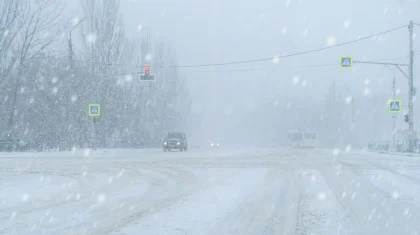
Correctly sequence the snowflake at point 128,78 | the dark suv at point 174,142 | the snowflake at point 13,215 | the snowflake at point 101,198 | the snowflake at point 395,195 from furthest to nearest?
the snowflake at point 128,78
the dark suv at point 174,142
the snowflake at point 395,195
the snowflake at point 101,198
the snowflake at point 13,215

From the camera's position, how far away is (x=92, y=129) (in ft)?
134

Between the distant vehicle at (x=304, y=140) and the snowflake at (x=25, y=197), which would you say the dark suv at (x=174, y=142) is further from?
the snowflake at (x=25, y=197)

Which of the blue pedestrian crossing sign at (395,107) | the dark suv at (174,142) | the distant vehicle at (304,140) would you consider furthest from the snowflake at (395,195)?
the distant vehicle at (304,140)

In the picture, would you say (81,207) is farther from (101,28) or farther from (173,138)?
(101,28)

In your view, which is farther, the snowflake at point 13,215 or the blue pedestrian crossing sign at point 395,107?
the blue pedestrian crossing sign at point 395,107

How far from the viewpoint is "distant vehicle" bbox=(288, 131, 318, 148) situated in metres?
76.1

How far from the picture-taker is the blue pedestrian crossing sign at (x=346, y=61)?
3572 centimetres

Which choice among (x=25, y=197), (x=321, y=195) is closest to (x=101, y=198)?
(x=25, y=197)

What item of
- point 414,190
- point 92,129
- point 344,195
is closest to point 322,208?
point 344,195

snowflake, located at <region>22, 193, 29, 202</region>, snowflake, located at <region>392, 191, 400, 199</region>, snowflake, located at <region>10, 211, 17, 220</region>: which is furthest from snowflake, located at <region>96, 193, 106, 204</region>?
snowflake, located at <region>392, 191, 400, 199</region>

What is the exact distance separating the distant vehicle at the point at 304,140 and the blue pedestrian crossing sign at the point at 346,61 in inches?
1611

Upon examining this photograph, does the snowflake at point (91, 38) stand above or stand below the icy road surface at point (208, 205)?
above

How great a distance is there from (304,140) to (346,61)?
42.0m

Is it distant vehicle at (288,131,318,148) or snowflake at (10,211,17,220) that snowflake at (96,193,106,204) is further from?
distant vehicle at (288,131,318,148)
